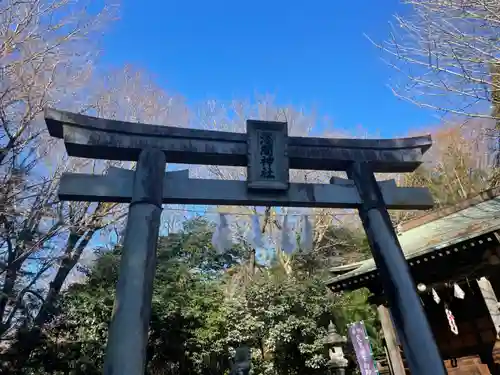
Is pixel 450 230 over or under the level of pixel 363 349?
over

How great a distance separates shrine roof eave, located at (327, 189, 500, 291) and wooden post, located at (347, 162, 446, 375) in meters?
2.64

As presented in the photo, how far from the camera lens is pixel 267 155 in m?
4.66

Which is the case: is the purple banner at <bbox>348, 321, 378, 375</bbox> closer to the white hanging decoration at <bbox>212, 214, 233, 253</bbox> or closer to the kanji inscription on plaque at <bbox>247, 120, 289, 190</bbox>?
the white hanging decoration at <bbox>212, 214, 233, 253</bbox>

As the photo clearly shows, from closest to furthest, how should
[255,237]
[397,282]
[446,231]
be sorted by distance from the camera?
[397,282] → [255,237] → [446,231]

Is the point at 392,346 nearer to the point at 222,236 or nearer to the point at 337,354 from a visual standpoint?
the point at 337,354

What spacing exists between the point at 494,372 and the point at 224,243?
6244 millimetres

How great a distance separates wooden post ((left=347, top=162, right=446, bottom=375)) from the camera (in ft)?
12.1

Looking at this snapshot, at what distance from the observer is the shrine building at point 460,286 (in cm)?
649

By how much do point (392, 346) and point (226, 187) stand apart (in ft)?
19.5

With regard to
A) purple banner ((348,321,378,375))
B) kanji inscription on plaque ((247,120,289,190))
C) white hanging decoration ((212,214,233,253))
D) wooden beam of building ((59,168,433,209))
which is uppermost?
kanji inscription on plaque ((247,120,289,190))

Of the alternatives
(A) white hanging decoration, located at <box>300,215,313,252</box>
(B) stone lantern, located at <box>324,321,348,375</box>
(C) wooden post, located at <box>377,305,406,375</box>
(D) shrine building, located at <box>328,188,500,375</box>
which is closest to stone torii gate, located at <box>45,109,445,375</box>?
(A) white hanging decoration, located at <box>300,215,313,252</box>

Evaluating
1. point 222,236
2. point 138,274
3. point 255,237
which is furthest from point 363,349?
point 138,274

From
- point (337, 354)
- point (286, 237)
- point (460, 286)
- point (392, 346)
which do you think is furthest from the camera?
point (337, 354)

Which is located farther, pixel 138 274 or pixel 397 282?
pixel 397 282
